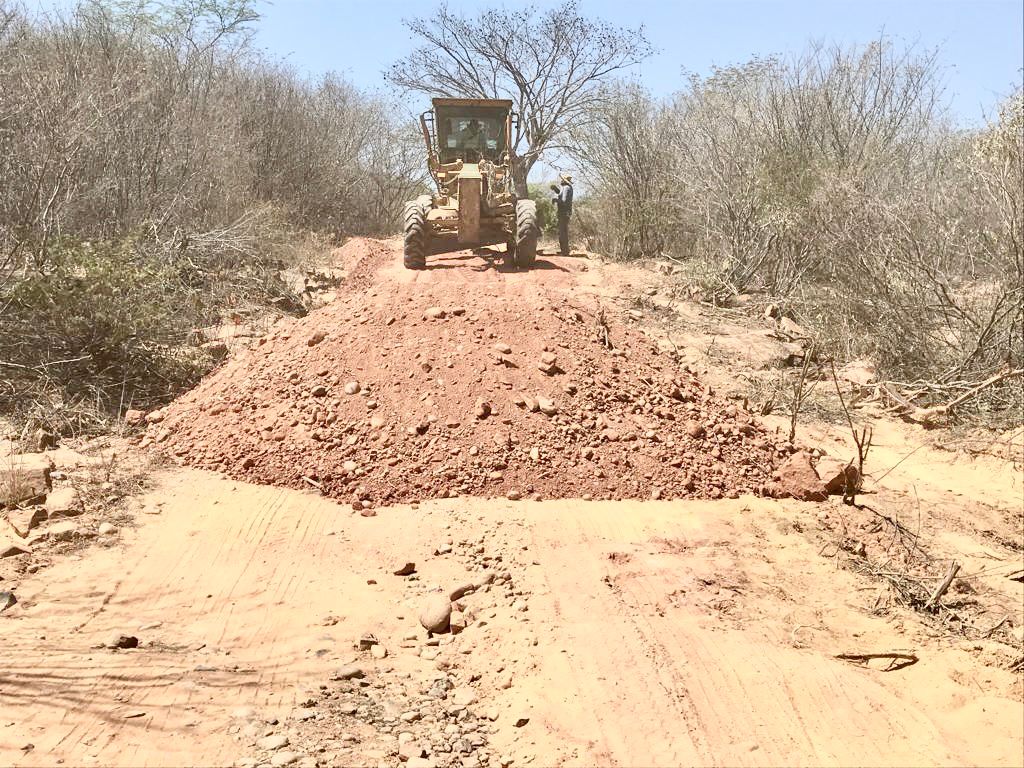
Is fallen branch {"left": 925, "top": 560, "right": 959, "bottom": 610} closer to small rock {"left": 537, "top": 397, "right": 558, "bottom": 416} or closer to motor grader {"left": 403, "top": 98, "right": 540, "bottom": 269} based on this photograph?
small rock {"left": 537, "top": 397, "right": 558, "bottom": 416}

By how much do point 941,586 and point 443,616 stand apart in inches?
94.7

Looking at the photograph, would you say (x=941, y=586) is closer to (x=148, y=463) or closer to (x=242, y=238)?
(x=148, y=463)

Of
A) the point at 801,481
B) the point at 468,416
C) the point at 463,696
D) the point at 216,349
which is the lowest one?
the point at 463,696

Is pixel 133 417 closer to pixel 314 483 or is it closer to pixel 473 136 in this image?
pixel 314 483

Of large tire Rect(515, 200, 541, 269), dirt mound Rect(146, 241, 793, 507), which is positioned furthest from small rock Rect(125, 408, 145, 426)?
large tire Rect(515, 200, 541, 269)

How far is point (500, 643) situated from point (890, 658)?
1719 millimetres

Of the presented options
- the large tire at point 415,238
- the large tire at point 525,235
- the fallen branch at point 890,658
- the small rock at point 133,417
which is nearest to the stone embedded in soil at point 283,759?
the fallen branch at point 890,658

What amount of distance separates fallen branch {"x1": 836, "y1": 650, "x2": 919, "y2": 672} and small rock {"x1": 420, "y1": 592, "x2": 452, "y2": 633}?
5.76ft

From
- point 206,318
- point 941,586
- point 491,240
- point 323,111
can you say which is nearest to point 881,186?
point 491,240

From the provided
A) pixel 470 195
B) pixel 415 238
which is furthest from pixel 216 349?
pixel 470 195

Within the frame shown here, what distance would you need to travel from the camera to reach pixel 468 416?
603 centimetres

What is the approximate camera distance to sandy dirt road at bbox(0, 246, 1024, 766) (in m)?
3.06

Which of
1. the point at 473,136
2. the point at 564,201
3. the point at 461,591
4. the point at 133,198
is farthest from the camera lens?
the point at 564,201

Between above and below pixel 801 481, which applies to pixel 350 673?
below
